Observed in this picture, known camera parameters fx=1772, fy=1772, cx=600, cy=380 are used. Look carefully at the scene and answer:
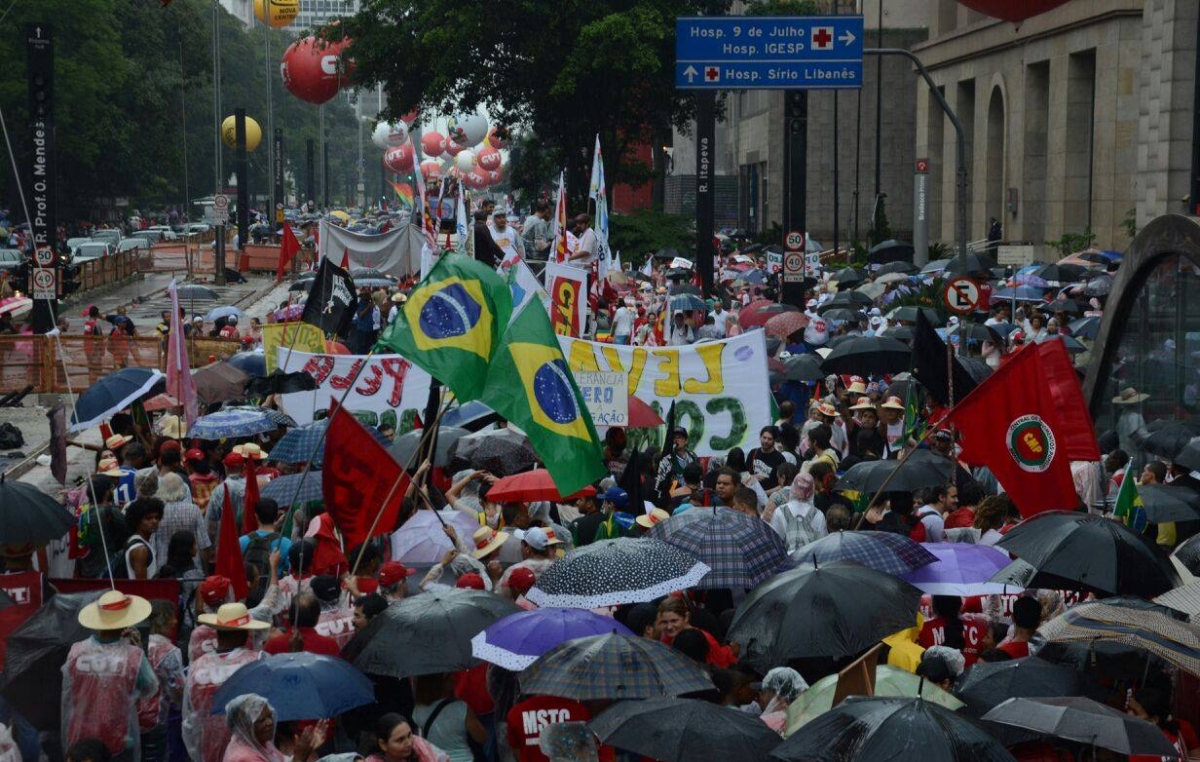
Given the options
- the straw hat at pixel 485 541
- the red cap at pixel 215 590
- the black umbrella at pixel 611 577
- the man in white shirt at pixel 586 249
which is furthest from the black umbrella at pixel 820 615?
the man in white shirt at pixel 586 249

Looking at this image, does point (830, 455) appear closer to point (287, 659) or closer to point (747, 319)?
point (287, 659)

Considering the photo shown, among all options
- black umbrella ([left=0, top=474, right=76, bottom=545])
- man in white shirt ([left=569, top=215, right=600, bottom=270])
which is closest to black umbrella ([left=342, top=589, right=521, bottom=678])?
black umbrella ([left=0, top=474, right=76, bottom=545])

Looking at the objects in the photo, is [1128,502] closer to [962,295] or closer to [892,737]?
[892,737]

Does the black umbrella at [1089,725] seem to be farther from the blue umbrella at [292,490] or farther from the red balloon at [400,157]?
the red balloon at [400,157]

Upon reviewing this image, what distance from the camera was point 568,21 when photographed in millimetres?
47250

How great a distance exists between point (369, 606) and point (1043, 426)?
4.01 meters

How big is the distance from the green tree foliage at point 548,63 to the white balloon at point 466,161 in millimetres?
48698

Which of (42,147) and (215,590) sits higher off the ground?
(42,147)

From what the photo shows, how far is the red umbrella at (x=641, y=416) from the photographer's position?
14.1 m

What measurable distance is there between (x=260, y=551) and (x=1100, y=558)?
5.01 meters

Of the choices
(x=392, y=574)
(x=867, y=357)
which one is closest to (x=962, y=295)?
(x=867, y=357)

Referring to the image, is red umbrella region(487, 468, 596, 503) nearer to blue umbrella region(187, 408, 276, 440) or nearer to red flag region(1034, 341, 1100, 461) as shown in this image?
red flag region(1034, 341, 1100, 461)

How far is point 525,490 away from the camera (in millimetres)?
11211

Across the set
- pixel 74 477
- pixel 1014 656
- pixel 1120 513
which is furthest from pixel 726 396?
pixel 74 477
